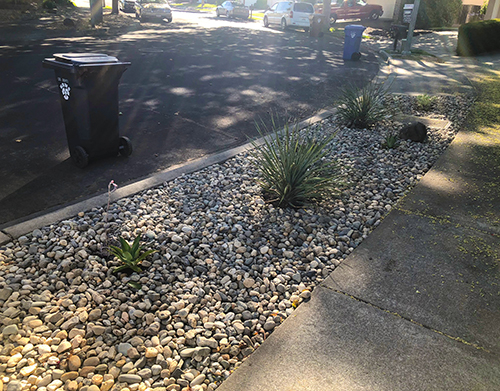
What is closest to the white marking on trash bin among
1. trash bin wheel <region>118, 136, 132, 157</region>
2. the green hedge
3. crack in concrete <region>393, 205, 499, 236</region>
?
trash bin wheel <region>118, 136, 132, 157</region>

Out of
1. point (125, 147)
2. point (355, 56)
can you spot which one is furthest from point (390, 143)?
point (355, 56)

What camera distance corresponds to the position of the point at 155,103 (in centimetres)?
826

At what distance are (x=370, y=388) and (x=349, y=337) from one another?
408 millimetres

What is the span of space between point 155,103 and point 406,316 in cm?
673

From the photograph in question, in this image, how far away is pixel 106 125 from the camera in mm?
5426

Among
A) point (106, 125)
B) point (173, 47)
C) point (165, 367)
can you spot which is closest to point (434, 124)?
point (106, 125)

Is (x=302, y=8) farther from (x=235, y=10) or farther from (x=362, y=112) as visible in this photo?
(x=362, y=112)

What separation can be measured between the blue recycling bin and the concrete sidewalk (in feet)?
37.9

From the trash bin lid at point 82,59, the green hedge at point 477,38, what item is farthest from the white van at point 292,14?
the trash bin lid at point 82,59

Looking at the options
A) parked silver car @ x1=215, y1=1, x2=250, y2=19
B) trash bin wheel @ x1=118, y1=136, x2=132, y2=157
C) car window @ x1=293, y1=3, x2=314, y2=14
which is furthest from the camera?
parked silver car @ x1=215, y1=1, x2=250, y2=19

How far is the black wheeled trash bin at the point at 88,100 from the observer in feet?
16.2

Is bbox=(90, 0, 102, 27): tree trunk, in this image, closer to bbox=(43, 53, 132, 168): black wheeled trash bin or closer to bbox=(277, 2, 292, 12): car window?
bbox=(277, 2, 292, 12): car window

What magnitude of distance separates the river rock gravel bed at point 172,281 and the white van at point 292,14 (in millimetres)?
22786

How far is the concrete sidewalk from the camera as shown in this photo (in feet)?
8.00
